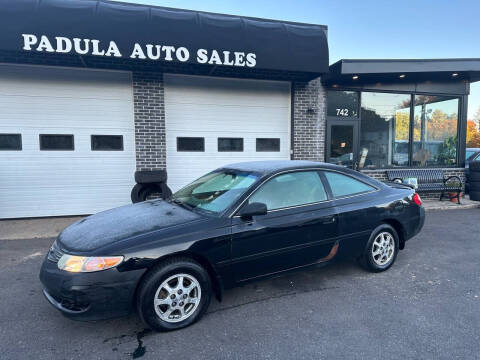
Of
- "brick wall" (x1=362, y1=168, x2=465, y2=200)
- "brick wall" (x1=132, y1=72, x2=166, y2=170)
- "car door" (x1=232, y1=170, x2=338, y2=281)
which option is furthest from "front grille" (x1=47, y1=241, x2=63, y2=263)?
"brick wall" (x1=362, y1=168, x2=465, y2=200)

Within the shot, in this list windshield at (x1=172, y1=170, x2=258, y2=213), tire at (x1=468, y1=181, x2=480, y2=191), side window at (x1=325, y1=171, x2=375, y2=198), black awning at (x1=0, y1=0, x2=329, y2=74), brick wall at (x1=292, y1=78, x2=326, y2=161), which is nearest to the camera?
windshield at (x1=172, y1=170, x2=258, y2=213)

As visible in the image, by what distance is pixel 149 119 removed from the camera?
290 inches

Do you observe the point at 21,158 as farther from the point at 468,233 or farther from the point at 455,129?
the point at 455,129

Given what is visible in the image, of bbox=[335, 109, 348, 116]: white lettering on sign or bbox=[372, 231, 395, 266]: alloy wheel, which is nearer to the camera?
bbox=[372, 231, 395, 266]: alloy wheel

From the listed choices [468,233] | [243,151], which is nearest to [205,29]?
[243,151]

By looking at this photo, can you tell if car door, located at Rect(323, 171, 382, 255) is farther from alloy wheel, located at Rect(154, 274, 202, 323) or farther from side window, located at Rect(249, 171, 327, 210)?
alloy wheel, located at Rect(154, 274, 202, 323)

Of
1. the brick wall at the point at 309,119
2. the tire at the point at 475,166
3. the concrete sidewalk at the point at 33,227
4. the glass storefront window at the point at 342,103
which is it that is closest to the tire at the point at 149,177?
the concrete sidewalk at the point at 33,227

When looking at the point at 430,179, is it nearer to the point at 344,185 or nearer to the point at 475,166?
the point at 475,166

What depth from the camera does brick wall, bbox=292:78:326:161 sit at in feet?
27.7

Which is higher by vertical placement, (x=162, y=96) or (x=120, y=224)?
(x=162, y=96)

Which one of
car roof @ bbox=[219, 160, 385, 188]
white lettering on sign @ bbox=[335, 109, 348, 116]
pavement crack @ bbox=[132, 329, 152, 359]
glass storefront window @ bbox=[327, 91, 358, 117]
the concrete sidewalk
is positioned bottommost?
pavement crack @ bbox=[132, 329, 152, 359]

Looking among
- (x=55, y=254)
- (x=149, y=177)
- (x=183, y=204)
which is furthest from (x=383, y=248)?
(x=149, y=177)

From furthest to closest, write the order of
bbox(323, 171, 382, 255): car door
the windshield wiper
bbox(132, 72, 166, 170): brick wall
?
1. bbox(132, 72, 166, 170): brick wall
2. bbox(323, 171, 382, 255): car door
3. the windshield wiper

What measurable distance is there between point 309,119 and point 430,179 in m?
4.50
